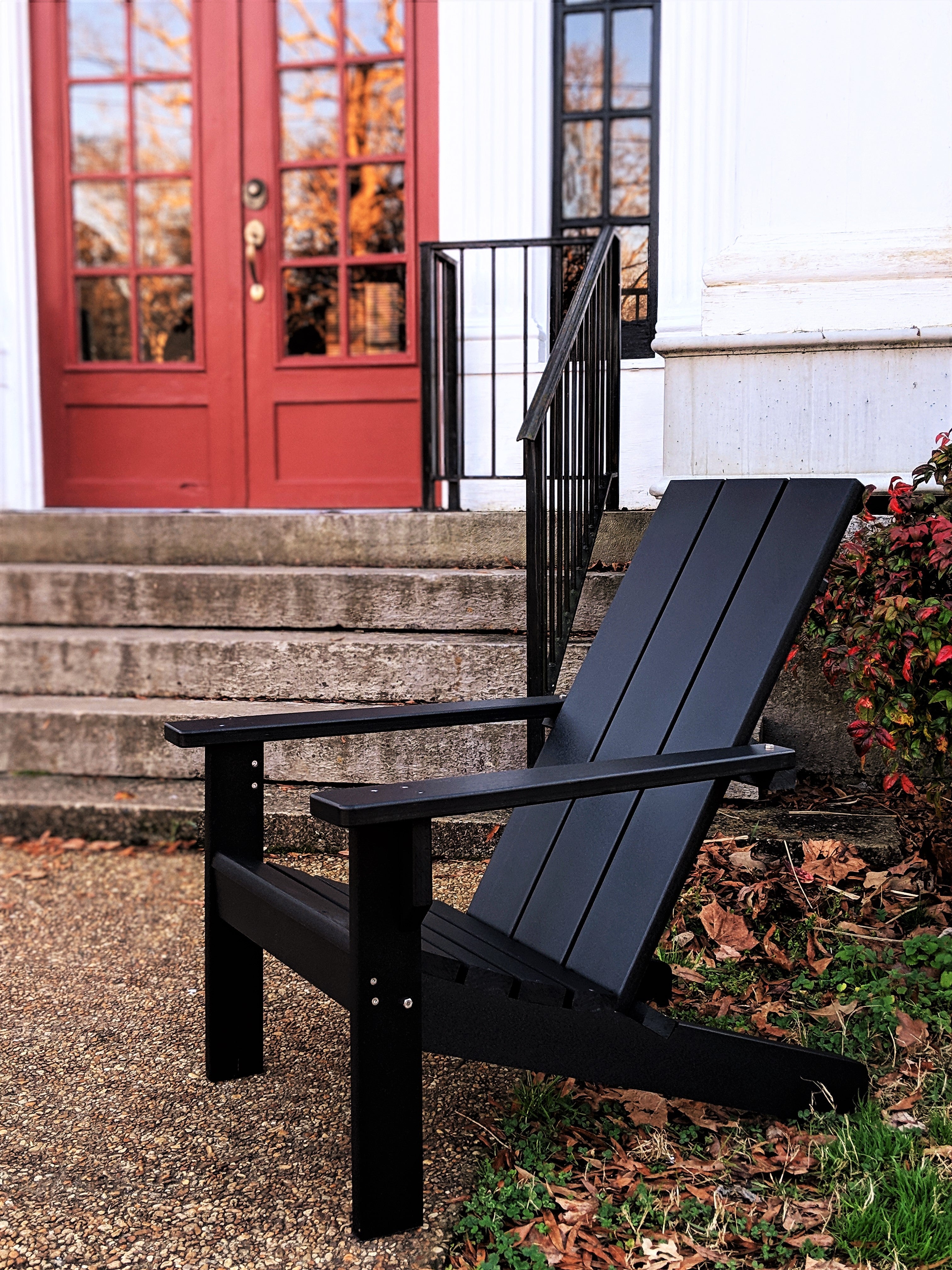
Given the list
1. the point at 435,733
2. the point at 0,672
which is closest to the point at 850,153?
the point at 435,733

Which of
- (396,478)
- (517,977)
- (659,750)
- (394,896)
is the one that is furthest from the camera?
(396,478)

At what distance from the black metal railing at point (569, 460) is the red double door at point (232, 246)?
1.33m

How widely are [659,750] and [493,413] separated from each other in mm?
2650

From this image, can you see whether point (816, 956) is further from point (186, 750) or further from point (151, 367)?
point (151, 367)

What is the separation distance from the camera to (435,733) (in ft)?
11.7

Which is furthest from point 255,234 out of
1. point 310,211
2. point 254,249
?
point 310,211

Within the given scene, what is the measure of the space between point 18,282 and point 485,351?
7.46 feet

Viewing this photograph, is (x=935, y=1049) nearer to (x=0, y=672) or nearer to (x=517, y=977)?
(x=517, y=977)

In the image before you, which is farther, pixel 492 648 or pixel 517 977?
pixel 492 648

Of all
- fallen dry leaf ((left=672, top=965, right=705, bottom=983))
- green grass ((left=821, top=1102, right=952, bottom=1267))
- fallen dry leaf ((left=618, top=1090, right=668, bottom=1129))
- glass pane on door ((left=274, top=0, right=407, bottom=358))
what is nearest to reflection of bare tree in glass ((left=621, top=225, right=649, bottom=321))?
glass pane on door ((left=274, top=0, right=407, bottom=358))

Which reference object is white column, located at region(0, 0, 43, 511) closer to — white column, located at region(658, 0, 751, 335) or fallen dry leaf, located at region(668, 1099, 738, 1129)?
white column, located at region(658, 0, 751, 335)

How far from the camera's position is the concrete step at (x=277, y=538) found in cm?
433

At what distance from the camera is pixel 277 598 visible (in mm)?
4191

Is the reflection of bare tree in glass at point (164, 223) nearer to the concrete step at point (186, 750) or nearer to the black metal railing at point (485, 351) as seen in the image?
the black metal railing at point (485, 351)
